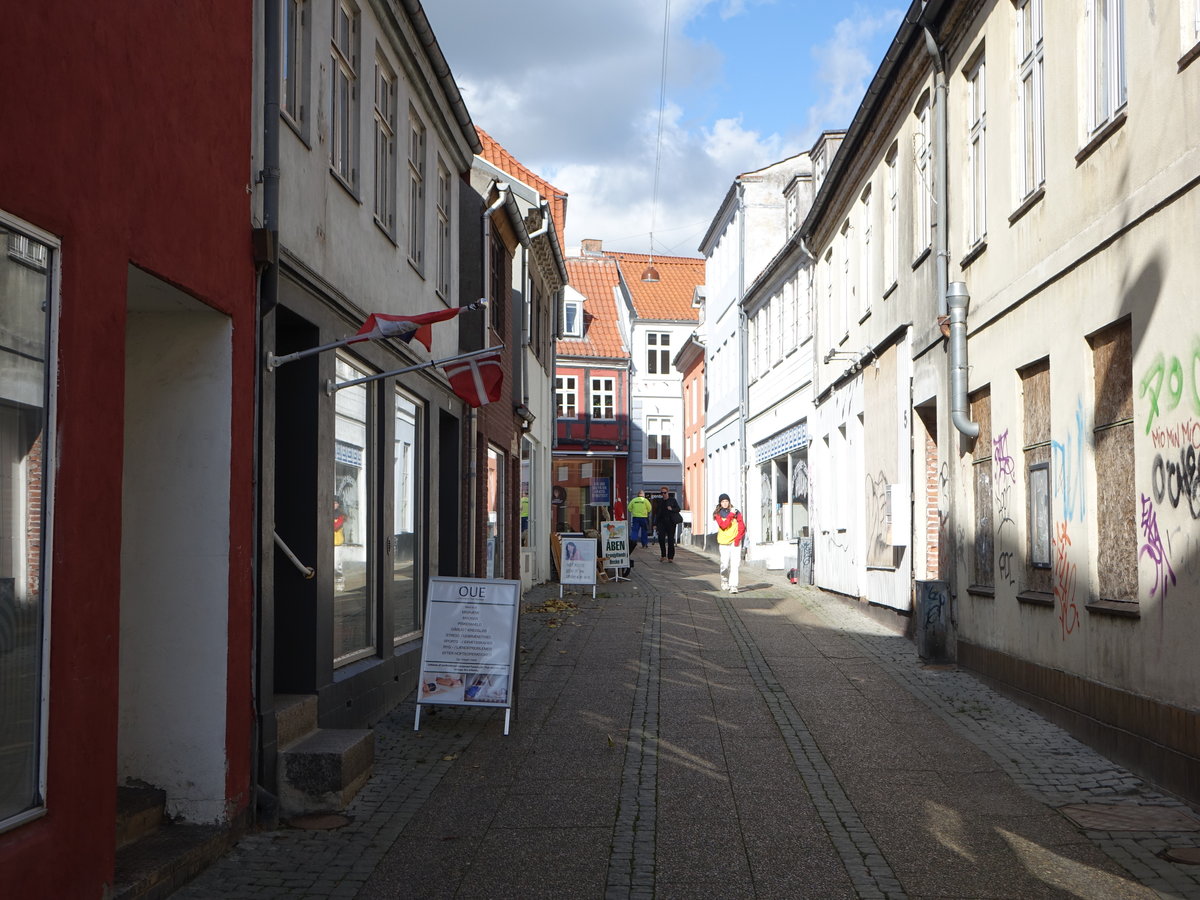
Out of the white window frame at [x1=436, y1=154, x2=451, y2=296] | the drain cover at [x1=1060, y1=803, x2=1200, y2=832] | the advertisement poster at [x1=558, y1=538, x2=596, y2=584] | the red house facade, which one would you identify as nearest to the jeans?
the red house facade

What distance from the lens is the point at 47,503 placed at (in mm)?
4914

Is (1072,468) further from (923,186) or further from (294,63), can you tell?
(923,186)

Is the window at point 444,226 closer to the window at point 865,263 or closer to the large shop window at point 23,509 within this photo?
the window at point 865,263

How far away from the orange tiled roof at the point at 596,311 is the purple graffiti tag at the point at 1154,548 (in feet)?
147

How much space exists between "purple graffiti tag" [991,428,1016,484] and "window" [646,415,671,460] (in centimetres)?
4570

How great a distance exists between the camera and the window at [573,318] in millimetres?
50709

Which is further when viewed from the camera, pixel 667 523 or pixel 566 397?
pixel 566 397

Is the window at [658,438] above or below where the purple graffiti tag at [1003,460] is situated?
above

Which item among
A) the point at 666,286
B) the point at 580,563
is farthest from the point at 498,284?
the point at 666,286

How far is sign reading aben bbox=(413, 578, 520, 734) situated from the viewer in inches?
391

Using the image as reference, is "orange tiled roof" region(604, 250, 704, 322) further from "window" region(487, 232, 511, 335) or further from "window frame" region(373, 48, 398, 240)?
"window frame" region(373, 48, 398, 240)

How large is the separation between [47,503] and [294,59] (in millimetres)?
4589

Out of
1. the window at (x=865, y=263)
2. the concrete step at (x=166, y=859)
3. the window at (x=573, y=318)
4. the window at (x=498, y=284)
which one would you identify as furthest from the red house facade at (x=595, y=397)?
the concrete step at (x=166, y=859)

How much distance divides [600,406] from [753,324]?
69.2ft
